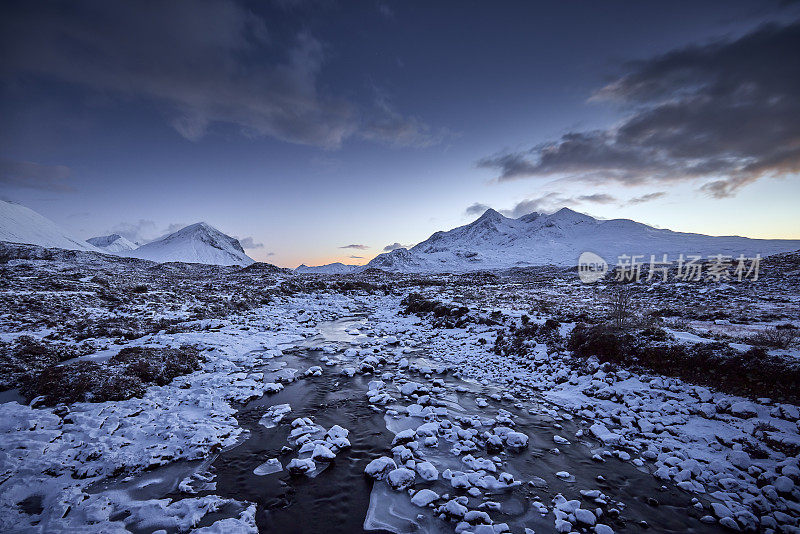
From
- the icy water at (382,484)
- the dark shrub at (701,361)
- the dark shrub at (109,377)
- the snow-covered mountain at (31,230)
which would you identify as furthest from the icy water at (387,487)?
the snow-covered mountain at (31,230)

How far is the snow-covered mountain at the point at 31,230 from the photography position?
338 ft

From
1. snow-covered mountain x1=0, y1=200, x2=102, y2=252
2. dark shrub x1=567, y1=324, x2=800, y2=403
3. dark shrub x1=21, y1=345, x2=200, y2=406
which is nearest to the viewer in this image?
dark shrub x1=567, y1=324, x2=800, y2=403

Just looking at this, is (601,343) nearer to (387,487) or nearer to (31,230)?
(387,487)

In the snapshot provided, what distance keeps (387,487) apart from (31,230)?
17404 cm

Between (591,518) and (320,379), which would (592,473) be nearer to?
(591,518)

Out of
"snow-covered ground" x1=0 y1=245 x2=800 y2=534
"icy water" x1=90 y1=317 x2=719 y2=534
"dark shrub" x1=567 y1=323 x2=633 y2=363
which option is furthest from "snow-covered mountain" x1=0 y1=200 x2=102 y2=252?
"dark shrub" x1=567 y1=323 x2=633 y2=363

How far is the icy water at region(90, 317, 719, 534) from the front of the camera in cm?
560

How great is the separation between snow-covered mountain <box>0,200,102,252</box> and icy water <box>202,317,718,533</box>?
15054 cm

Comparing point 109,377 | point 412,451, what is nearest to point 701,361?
point 412,451

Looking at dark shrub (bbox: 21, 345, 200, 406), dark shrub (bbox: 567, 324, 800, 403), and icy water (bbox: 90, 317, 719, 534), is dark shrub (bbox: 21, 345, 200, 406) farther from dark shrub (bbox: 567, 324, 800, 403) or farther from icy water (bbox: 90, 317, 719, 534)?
dark shrub (bbox: 567, 324, 800, 403)

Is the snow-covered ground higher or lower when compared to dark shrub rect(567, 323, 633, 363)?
lower

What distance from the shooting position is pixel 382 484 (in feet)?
21.8

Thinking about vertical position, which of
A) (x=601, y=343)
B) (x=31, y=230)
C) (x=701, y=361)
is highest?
(x=31, y=230)

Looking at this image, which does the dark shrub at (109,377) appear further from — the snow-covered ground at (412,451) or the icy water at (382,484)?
the icy water at (382,484)
